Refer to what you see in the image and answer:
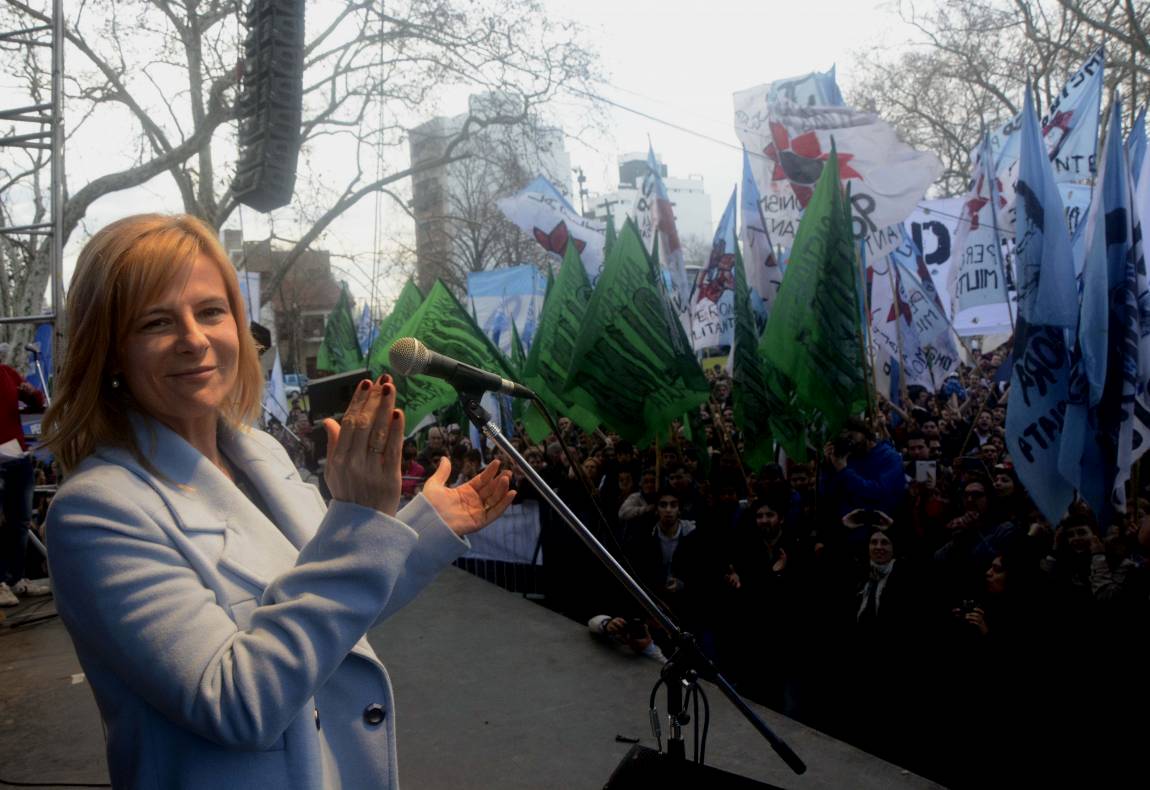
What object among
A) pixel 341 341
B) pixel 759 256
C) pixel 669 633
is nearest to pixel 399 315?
pixel 341 341

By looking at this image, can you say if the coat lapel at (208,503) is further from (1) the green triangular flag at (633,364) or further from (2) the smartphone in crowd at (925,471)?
(2) the smartphone in crowd at (925,471)

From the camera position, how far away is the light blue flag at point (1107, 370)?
5.04 metres

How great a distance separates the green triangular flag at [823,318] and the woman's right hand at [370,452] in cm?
557

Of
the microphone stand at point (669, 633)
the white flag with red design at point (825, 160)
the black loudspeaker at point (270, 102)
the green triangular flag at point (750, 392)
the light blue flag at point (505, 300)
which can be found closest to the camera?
the microphone stand at point (669, 633)

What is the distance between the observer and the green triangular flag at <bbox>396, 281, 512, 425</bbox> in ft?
29.0

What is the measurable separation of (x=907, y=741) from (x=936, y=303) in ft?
26.0

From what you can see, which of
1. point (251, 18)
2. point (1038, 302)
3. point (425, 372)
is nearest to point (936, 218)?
point (1038, 302)

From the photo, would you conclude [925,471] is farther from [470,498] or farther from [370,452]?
[370,452]

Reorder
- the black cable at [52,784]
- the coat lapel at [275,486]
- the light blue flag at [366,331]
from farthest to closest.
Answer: the light blue flag at [366,331] → the black cable at [52,784] → the coat lapel at [275,486]

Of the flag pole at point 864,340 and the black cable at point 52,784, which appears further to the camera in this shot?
the flag pole at point 864,340

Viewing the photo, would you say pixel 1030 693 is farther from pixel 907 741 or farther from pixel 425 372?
pixel 425 372

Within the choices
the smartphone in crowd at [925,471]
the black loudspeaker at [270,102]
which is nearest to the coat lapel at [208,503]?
the black loudspeaker at [270,102]

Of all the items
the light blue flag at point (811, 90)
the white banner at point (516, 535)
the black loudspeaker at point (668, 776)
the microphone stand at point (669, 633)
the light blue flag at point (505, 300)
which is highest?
the light blue flag at point (811, 90)

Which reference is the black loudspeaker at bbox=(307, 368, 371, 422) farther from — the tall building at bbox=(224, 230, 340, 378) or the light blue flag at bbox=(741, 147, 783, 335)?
the light blue flag at bbox=(741, 147, 783, 335)
